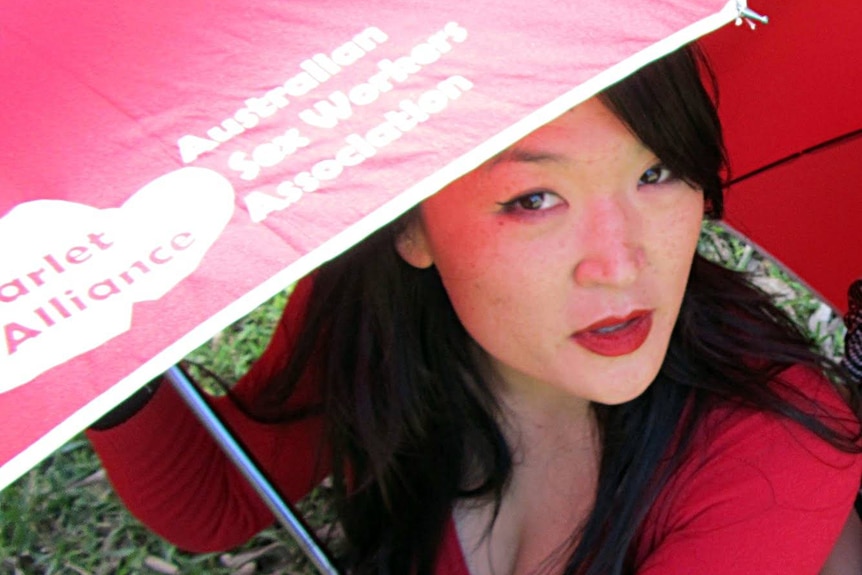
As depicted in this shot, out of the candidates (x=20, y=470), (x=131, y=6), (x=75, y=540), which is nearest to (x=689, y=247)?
(x=131, y=6)

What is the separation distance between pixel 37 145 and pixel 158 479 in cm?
114

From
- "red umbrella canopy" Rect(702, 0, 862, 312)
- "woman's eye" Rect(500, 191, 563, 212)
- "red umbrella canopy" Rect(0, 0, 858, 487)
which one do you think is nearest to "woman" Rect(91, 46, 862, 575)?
"woman's eye" Rect(500, 191, 563, 212)

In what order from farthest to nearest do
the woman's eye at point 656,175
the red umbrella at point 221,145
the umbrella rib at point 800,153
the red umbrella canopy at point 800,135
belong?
the umbrella rib at point 800,153, the red umbrella canopy at point 800,135, the woman's eye at point 656,175, the red umbrella at point 221,145

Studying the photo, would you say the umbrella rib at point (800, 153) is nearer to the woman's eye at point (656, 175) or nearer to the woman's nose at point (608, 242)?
the woman's eye at point (656, 175)

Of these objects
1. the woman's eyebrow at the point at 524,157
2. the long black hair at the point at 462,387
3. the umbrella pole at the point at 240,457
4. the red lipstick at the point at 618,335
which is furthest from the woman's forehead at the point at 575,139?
the umbrella pole at the point at 240,457

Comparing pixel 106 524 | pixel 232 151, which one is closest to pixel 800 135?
pixel 232 151

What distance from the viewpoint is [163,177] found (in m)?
1.07

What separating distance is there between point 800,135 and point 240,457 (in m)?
1.24

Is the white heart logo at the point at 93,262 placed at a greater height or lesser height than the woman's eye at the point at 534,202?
greater

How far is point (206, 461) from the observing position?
7.36 feet

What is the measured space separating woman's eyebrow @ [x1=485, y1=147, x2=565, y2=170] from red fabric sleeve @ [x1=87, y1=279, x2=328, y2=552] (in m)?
0.77

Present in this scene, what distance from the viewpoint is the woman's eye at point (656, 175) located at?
1.59 m

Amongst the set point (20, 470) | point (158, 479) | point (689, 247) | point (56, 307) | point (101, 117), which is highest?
point (101, 117)

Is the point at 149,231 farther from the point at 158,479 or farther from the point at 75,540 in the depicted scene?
the point at 75,540
